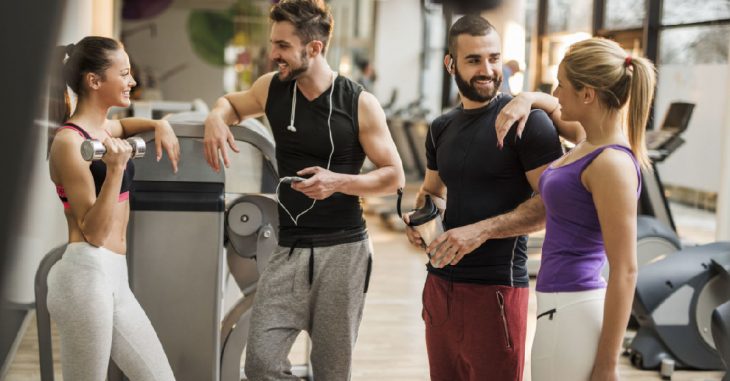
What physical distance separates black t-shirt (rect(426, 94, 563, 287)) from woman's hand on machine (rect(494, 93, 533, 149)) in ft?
0.13

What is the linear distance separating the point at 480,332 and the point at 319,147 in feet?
2.00

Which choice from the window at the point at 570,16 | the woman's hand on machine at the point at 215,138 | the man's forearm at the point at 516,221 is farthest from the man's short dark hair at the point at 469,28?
the window at the point at 570,16

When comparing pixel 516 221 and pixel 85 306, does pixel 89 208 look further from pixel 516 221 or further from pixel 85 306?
pixel 516 221

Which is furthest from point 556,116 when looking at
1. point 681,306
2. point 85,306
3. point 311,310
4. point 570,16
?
point 570,16

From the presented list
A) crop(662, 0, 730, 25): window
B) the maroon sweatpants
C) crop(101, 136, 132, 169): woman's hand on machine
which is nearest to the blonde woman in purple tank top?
the maroon sweatpants

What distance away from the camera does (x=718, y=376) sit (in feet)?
12.8

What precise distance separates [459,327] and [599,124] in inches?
25.0

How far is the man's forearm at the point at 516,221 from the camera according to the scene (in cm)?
185

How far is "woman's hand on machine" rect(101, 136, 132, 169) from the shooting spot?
1.68 metres

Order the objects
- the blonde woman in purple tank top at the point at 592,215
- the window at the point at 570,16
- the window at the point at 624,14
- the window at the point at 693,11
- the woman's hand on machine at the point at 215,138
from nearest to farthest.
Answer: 1. the blonde woman in purple tank top at the point at 592,215
2. the woman's hand on machine at the point at 215,138
3. the window at the point at 693,11
4. the window at the point at 624,14
5. the window at the point at 570,16

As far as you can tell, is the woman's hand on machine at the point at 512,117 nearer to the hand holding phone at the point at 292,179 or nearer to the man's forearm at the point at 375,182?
A: the man's forearm at the point at 375,182

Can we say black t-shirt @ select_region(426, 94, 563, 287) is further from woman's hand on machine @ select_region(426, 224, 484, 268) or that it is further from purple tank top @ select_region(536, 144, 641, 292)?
purple tank top @ select_region(536, 144, 641, 292)

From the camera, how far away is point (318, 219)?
82.7 inches

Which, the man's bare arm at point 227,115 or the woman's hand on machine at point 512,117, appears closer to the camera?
the woman's hand on machine at point 512,117
